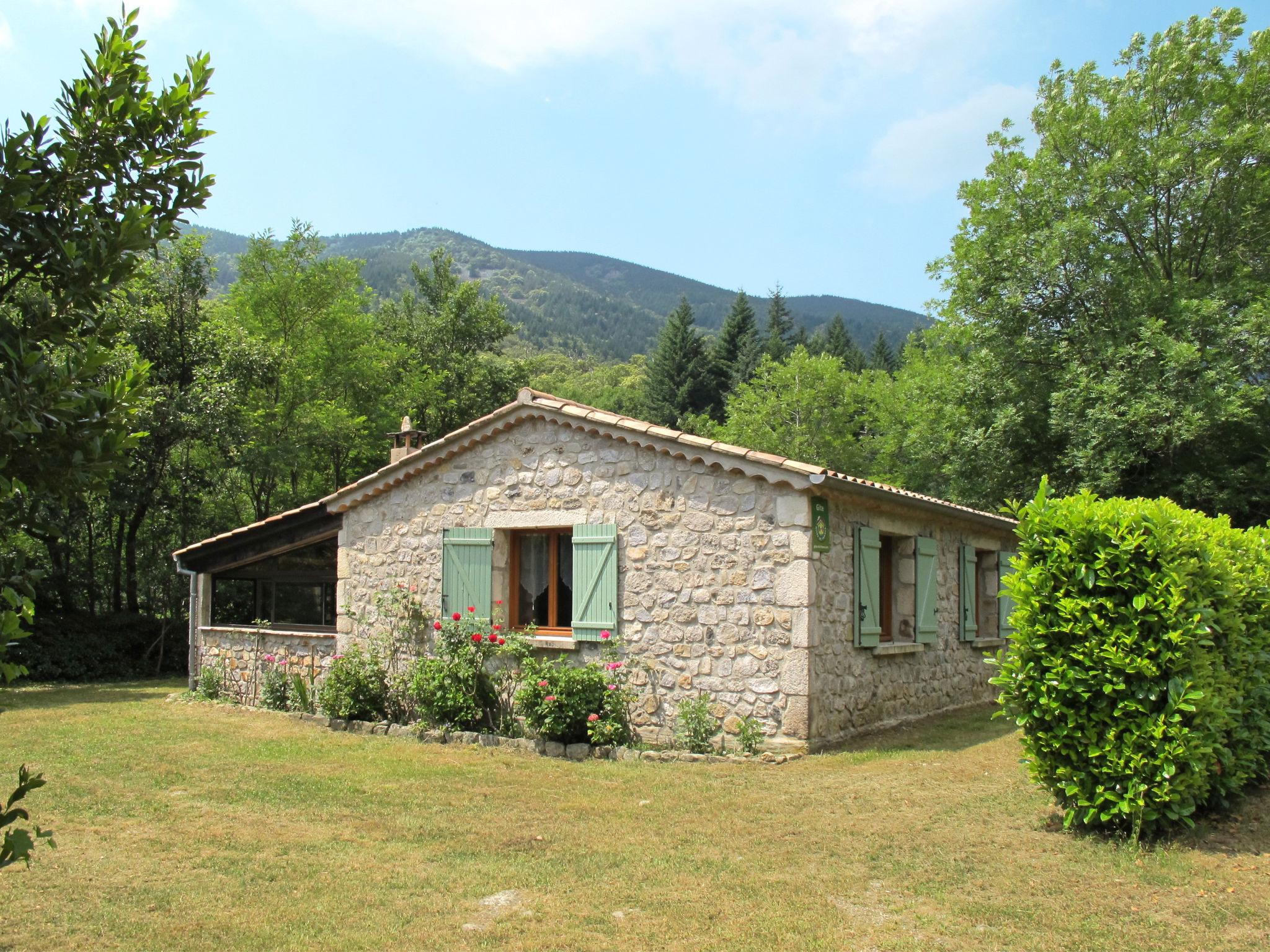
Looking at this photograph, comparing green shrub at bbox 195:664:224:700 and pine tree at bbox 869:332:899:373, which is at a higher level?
pine tree at bbox 869:332:899:373

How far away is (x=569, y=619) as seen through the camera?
1065cm

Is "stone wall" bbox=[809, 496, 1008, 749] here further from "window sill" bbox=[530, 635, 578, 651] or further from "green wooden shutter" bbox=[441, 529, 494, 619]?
"green wooden shutter" bbox=[441, 529, 494, 619]

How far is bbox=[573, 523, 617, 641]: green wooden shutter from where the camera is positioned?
32.3ft

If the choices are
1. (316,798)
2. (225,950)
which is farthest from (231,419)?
(225,950)

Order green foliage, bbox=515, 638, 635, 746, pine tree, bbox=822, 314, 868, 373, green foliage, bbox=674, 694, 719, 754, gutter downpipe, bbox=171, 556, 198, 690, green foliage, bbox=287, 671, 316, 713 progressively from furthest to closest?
pine tree, bbox=822, 314, 868, 373 → gutter downpipe, bbox=171, 556, 198, 690 → green foliage, bbox=287, 671, 316, 713 → green foliage, bbox=515, 638, 635, 746 → green foliage, bbox=674, 694, 719, 754

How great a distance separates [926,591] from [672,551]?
12.0 feet

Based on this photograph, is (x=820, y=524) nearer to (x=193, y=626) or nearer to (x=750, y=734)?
(x=750, y=734)

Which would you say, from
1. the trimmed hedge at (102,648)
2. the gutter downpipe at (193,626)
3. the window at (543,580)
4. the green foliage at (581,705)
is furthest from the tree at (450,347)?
the green foliage at (581,705)

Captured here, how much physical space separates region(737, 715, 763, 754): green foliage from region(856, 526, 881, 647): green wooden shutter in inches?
61.4

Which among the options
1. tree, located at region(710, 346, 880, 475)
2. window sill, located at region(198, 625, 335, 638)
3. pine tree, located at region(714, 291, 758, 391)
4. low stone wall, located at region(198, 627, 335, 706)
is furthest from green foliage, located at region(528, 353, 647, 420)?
low stone wall, located at region(198, 627, 335, 706)

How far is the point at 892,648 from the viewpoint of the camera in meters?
10.4

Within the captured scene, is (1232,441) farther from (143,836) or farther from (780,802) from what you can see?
(143,836)

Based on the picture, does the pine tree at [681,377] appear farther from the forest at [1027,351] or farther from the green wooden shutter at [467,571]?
the green wooden shutter at [467,571]

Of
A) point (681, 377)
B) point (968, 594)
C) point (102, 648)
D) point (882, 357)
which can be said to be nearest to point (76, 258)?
point (968, 594)
